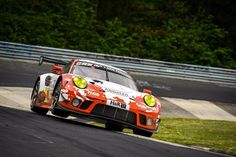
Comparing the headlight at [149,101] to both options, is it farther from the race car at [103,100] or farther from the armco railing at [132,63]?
the armco railing at [132,63]

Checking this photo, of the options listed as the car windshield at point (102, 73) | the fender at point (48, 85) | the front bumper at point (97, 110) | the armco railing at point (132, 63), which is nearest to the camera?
the front bumper at point (97, 110)

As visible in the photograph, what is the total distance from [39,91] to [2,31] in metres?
19.7

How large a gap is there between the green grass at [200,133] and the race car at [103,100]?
78 centimetres

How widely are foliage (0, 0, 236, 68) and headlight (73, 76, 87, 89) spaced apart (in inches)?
831

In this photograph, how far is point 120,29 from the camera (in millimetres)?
37844

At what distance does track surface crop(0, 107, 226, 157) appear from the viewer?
825 cm

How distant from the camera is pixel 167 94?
2573 cm

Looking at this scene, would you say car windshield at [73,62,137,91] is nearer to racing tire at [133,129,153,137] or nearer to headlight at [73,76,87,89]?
headlight at [73,76,87,89]

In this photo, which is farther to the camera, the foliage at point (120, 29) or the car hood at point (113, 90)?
the foliage at point (120, 29)

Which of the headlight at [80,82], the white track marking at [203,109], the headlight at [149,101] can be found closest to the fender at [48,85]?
the headlight at [80,82]

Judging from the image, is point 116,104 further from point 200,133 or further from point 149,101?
point 200,133

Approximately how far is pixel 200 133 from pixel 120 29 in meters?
21.8

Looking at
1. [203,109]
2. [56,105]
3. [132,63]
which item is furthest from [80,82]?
[132,63]

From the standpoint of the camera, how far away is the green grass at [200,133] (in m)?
13.3
